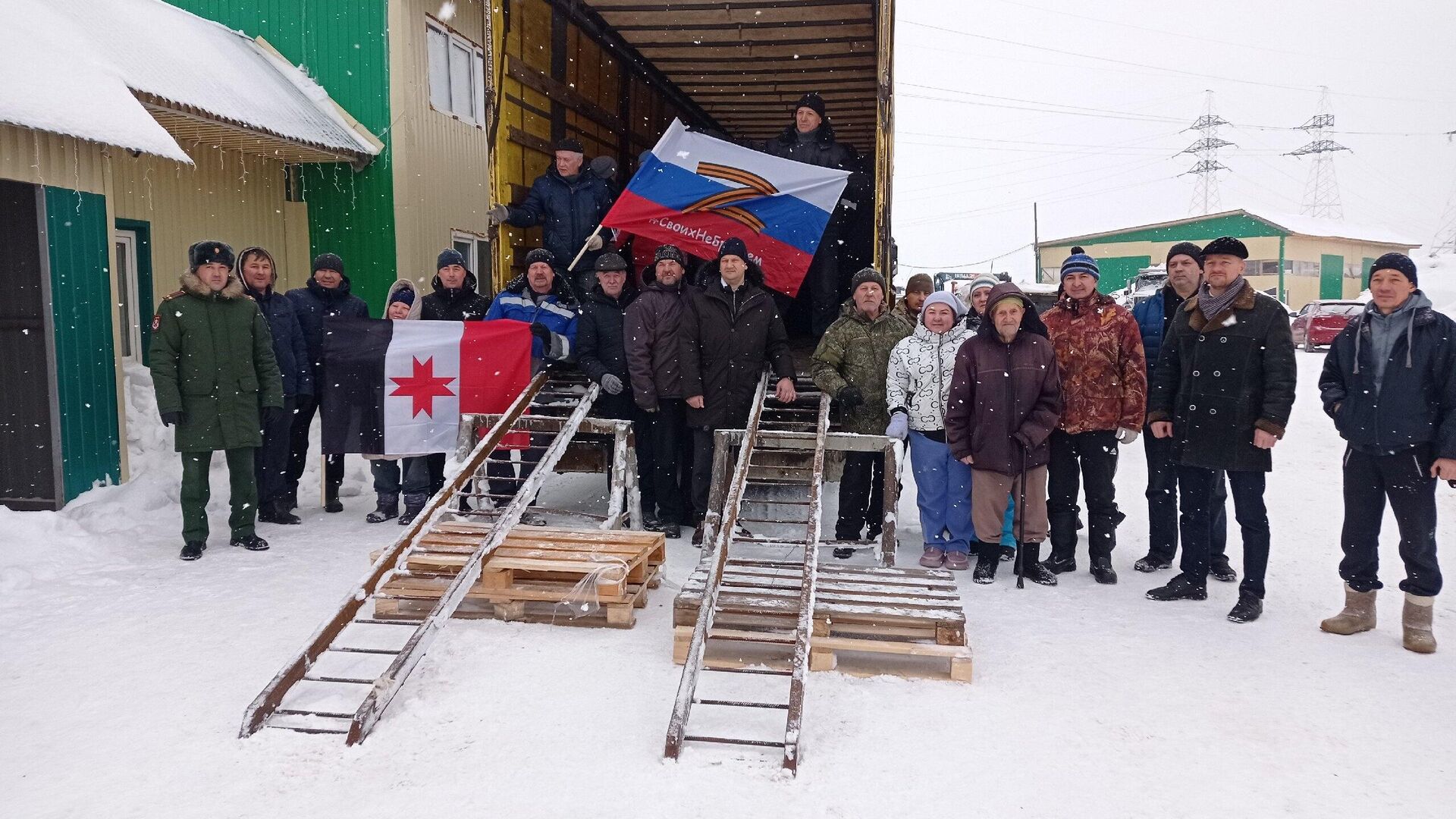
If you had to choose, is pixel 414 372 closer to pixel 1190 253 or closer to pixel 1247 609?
pixel 1190 253

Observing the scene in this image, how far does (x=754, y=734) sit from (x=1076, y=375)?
3047 millimetres

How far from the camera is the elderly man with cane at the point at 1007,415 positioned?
511 centimetres

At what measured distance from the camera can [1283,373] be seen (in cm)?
458

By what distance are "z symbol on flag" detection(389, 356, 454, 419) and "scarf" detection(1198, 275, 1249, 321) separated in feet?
15.5

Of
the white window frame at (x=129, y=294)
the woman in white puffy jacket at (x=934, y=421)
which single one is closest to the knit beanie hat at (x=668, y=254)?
the woman in white puffy jacket at (x=934, y=421)

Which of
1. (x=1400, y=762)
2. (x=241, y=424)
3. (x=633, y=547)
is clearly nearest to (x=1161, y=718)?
(x=1400, y=762)

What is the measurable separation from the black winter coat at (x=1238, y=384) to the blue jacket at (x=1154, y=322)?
0.70 metres

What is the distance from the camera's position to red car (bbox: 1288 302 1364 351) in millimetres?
20109

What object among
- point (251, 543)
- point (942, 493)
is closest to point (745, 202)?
point (942, 493)

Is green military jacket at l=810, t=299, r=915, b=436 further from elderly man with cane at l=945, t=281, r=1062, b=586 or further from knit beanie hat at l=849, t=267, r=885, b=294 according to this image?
elderly man with cane at l=945, t=281, r=1062, b=586

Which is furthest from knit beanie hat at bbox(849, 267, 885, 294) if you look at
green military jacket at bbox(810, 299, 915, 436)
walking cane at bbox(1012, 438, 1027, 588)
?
walking cane at bbox(1012, 438, 1027, 588)

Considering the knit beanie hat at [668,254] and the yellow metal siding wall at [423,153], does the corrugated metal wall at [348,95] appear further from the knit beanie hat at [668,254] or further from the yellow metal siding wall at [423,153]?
the knit beanie hat at [668,254]

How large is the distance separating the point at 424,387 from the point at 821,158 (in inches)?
135

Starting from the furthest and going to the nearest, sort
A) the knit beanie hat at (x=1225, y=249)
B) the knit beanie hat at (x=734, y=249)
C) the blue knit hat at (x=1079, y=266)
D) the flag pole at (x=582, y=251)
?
the flag pole at (x=582, y=251), the knit beanie hat at (x=734, y=249), the blue knit hat at (x=1079, y=266), the knit beanie hat at (x=1225, y=249)
